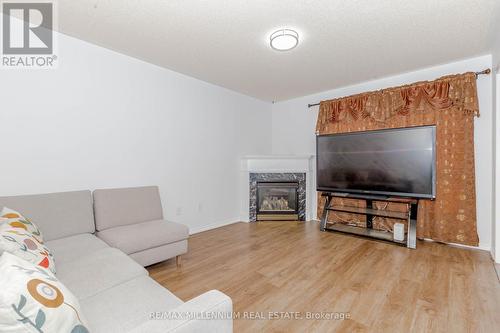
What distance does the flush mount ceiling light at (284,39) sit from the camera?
7.79 feet

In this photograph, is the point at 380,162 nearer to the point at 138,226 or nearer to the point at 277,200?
the point at 277,200

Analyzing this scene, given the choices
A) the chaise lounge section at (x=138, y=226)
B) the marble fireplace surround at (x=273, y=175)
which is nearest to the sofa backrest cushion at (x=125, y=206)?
the chaise lounge section at (x=138, y=226)

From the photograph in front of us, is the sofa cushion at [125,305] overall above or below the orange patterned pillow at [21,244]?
below

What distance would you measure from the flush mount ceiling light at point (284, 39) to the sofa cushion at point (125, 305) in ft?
7.84

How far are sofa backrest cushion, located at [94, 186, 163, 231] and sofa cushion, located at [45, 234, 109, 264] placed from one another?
0.91 ft

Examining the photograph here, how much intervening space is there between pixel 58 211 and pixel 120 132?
3.63 feet

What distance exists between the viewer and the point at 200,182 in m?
3.85

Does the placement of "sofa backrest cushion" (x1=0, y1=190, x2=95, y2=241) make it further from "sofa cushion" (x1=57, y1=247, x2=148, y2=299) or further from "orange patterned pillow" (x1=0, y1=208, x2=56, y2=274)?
"sofa cushion" (x1=57, y1=247, x2=148, y2=299)

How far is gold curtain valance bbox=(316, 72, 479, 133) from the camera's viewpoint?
9.80ft

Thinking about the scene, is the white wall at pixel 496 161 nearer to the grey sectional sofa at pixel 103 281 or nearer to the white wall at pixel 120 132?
the grey sectional sofa at pixel 103 281

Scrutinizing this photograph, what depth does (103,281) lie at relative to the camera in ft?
4.69

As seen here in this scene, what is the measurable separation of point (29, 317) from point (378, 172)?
3.79 metres

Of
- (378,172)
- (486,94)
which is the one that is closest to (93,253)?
(378,172)

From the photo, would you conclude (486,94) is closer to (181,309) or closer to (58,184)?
(181,309)
